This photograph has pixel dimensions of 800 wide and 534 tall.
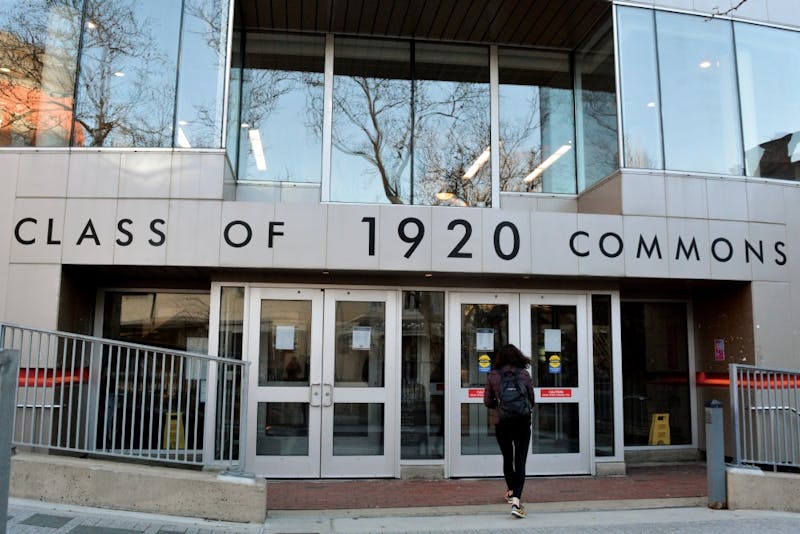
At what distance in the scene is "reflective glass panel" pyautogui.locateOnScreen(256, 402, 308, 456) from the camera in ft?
26.3

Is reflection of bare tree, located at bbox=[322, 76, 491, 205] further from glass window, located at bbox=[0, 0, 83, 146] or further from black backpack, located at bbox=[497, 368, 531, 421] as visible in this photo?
black backpack, located at bbox=[497, 368, 531, 421]

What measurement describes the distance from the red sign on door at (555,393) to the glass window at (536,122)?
10.1 ft

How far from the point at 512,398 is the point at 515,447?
0.57m

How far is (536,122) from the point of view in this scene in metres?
10.0

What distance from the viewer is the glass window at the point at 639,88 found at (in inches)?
347

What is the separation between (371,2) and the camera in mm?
8859

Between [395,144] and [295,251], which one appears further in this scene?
[395,144]

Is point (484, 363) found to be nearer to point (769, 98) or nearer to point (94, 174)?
point (94, 174)

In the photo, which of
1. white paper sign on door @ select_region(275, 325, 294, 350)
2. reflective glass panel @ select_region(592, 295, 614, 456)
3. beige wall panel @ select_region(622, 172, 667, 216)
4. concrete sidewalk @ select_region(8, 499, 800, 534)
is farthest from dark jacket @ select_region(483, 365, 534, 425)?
beige wall panel @ select_region(622, 172, 667, 216)

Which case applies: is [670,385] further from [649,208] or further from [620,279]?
[649,208]

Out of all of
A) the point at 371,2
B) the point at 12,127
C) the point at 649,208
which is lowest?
the point at 649,208

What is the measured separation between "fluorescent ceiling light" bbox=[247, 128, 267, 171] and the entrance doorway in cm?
338

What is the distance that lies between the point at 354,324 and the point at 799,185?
6.72m

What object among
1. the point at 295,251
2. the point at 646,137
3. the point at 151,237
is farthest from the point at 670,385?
the point at 151,237
